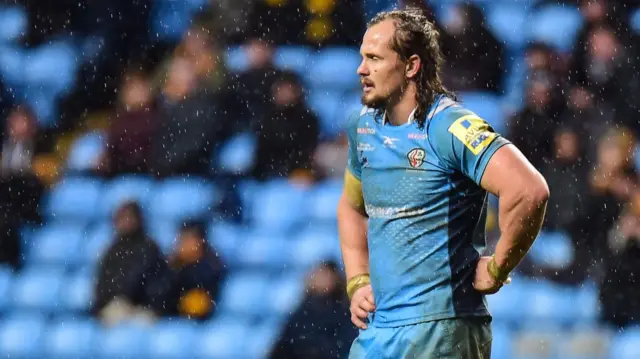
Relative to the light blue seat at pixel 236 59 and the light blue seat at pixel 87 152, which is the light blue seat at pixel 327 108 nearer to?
the light blue seat at pixel 236 59

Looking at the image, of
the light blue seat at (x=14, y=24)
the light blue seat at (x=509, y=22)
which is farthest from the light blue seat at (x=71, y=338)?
the light blue seat at (x=509, y=22)

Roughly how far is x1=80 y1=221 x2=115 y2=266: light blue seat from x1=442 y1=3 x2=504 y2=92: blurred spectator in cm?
236

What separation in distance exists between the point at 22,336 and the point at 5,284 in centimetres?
43

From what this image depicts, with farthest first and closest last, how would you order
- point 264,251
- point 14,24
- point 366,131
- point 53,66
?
point 14,24, point 53,66, point 264,251, point 366,131

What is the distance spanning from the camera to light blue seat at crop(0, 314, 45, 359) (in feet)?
24.4

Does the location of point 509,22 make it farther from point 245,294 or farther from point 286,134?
point 245,294

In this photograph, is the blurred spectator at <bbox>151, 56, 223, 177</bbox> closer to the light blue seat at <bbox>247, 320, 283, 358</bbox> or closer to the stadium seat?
the light blue seat at <bbox>247, 320, 283, 358</bbox>

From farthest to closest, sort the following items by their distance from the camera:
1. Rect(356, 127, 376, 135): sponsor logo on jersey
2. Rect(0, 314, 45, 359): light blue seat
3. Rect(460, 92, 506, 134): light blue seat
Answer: Rect(460, 92, 506, 134): light blue seat, Rect(0, 314, 45, 359): light blue seat, Rect(356, 127, 376, 135): sponsor logo on jersey

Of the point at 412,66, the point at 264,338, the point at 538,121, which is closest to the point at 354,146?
the point at 412,66

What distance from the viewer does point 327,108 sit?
785cm

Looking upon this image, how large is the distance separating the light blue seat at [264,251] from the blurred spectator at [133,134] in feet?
2.91

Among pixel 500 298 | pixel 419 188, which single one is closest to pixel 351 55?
pixel 500 298

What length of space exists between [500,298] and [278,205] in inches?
61.1

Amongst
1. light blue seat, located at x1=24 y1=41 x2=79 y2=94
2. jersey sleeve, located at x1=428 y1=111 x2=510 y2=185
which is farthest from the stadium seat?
light blue seat, located at x1=24 y1=41 x2=79 y2=94
